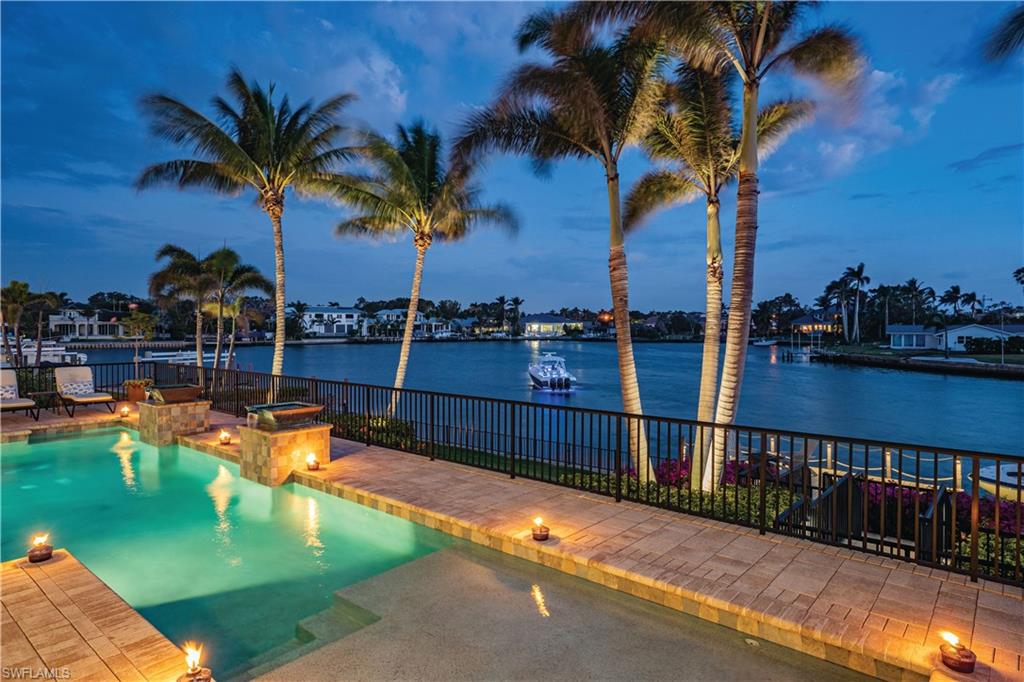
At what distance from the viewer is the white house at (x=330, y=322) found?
358 feet

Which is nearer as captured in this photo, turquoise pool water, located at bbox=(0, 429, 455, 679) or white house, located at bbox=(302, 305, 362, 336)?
turquoise pool water, located at bbox=(0, 429, 455, 679)

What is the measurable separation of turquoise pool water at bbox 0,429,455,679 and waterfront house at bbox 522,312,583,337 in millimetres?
123957

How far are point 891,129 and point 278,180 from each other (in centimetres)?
1515

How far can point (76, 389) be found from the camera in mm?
11438

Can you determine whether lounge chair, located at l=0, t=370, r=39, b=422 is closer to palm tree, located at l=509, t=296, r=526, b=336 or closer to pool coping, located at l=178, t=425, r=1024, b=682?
pool coping, located at l=178, t=425, r=1024, b=682

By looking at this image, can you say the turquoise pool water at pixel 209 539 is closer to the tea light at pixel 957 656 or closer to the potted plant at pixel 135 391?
the tea light at pixel 957 656

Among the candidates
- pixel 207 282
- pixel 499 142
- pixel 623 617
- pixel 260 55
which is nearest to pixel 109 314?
pixel 207 282

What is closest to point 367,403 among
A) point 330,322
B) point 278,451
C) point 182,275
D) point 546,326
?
point 278,451

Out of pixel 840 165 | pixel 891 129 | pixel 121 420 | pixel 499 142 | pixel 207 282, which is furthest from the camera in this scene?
pixel 207 282

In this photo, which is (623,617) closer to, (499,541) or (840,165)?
(499,541)

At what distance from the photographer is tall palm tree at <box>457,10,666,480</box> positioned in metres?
7.52

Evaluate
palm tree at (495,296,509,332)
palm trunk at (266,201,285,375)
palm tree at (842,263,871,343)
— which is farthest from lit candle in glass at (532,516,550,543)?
palm tree at (495,296,509,332)

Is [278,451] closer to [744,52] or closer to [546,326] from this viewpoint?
[744,52]

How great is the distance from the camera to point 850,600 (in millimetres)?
3297
